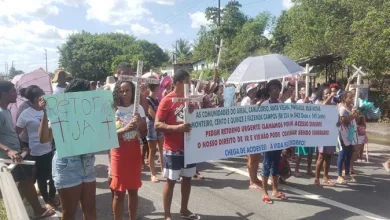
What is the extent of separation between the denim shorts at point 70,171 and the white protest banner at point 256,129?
1.36m

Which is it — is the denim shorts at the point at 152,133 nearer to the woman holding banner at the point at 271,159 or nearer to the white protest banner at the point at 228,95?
the woman holding banner at the point at 271,159

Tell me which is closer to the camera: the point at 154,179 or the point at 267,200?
the point at 267,200

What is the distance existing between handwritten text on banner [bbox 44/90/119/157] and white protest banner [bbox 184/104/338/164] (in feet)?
3.80

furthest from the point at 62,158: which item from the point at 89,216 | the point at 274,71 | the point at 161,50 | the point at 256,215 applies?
the point at 161,50

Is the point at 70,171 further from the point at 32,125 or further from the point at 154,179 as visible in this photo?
the point at 154,179

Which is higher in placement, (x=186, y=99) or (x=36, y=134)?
(x=186, y=99)

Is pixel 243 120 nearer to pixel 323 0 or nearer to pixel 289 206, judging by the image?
pixel 289 206

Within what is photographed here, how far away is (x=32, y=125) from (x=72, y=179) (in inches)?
69.5

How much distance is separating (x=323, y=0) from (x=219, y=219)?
17.4m

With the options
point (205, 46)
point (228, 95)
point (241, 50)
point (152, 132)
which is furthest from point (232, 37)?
point (152, 132)

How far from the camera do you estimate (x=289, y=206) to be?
5.41 metres

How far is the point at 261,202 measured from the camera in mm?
5566

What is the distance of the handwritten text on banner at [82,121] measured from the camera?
3.38 m

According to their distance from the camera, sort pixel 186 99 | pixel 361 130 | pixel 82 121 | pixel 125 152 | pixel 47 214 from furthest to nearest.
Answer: pixel 361 130 → pixel 47 214 → pixel 186 99 → pixel 125 152 → pixel 82 121
